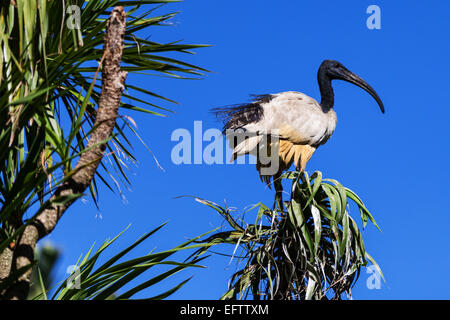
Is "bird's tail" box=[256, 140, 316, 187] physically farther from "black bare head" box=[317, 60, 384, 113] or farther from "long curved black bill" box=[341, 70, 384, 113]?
"long curved black bill" box=[341, 70, 384, 113]

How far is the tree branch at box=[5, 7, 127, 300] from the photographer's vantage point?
2.54 m

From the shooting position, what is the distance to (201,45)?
158 inches

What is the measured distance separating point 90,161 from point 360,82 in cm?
533

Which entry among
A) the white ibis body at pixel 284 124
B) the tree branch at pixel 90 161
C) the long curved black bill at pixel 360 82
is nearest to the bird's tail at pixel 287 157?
the white ibis body at pixel 284 124

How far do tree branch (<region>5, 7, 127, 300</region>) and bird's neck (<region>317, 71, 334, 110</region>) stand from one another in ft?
15.3

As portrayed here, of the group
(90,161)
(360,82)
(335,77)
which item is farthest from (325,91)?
(90,161)

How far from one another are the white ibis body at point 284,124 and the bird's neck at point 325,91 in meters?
0.44

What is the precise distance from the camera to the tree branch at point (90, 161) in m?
2.54

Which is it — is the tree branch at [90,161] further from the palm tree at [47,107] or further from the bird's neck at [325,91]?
the bird's neck at [325,91]

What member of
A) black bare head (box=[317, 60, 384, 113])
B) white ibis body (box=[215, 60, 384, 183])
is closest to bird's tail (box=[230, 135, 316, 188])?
white ibis body (box=[215, 60, 384, 183])

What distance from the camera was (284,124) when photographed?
20.6 feet

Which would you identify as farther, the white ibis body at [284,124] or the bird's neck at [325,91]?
the bird's neck at [325,91]
